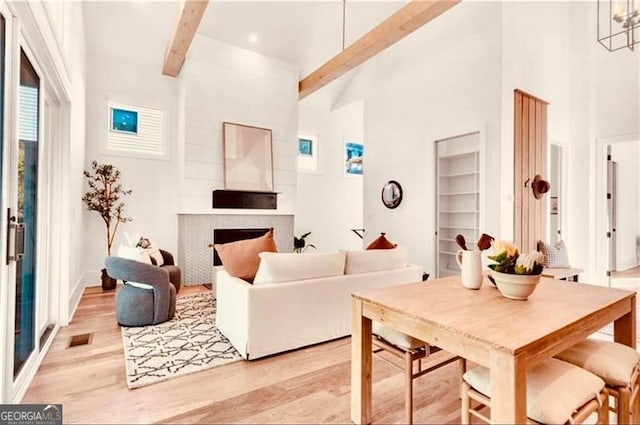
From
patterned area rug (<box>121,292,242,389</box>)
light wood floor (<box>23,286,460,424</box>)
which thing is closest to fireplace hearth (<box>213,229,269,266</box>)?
patterned area rug (<box>121,292,242,389</box>)

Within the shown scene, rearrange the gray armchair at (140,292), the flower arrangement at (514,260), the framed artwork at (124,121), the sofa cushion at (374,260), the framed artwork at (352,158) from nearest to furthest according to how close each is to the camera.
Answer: the flower arrangement at (514,260) < the sofa cushion at (374,260) < the gray armchair at (140,292) < the framed artwork at (124,121) < the framed artwork at (352,158)

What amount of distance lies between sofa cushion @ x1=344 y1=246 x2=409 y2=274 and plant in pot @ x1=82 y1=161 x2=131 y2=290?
3.62 meters

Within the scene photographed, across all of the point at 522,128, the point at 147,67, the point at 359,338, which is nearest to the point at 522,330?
the point at 359,338

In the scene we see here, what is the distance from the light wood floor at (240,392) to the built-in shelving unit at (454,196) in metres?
2.96

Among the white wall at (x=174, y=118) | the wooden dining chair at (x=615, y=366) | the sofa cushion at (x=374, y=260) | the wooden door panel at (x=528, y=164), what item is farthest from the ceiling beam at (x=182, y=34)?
the wooden dining chair at (x=615, y=366)

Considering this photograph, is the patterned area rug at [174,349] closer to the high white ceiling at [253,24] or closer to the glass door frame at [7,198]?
the glass door frame at [7,198]

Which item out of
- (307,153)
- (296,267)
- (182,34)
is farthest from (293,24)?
(296,267)

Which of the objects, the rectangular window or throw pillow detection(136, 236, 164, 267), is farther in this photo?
the rectangular window

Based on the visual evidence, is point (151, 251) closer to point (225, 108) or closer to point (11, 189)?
point (11, 189)

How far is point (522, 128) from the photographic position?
4.48 m

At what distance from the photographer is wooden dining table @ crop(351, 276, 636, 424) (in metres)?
1.09

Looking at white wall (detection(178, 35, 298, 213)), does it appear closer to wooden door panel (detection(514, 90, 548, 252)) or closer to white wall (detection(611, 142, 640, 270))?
wooden door panel (detection(514, 90, 548, 252))

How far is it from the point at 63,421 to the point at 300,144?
239 inches

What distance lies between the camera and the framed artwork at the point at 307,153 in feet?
23.6
